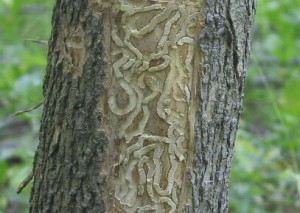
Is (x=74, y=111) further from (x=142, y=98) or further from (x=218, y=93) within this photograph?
(x=218, y=93)

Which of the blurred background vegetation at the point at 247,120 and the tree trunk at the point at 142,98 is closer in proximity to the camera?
the tree trunk at the point at 142,98

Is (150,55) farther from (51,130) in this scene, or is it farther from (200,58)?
(51,130)

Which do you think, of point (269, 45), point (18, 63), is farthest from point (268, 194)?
point (18, 63)

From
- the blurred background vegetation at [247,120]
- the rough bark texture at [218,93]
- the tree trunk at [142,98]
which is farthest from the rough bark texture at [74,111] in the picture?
the blurred background vegetation at [247,120]

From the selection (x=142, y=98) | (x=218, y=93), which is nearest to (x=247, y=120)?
(x=218, y=93)

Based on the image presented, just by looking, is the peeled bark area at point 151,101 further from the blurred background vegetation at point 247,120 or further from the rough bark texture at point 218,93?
the blurred background vegetation at point 247,120

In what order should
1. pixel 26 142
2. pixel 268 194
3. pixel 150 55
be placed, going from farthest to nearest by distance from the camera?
pixel 268 194 < pixel 26 142 < pixel 150 55

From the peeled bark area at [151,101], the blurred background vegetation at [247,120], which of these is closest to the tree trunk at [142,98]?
the peeled bark area at [151,101]
